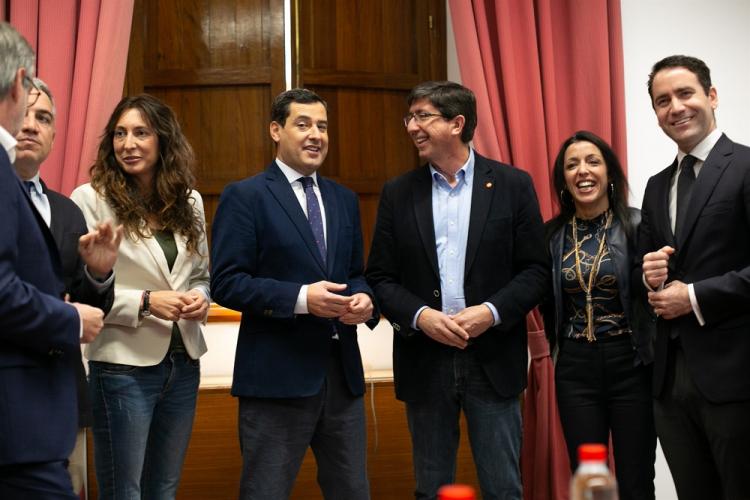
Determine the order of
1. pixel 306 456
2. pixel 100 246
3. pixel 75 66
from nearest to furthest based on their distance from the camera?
pixel 100 246 → pixel 75 66 → pixel 306 456

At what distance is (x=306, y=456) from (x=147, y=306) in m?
1.17

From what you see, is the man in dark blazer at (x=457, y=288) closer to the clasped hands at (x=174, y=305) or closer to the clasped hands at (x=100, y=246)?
the clasped hands at (x=174, y=305)

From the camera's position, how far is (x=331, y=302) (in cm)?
239

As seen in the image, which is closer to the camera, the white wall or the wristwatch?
the wristwatch

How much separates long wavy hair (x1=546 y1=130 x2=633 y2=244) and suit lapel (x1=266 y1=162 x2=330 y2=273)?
854 millimetres

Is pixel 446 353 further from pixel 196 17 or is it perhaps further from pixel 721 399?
pixel 196 17

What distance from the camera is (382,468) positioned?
11.1 ft

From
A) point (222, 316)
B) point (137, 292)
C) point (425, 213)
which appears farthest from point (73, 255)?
point (222, 316)

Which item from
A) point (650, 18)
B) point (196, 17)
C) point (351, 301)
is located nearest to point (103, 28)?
point (196, 17)

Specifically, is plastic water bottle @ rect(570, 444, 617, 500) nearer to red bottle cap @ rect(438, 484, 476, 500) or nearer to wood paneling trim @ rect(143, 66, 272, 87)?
red bottle cap @ rect(438, 484, 476, 500)

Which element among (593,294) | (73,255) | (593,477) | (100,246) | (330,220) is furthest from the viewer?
(593,294)

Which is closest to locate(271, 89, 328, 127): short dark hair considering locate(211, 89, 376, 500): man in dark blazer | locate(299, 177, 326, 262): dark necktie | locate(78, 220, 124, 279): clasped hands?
locate(211, 89, 376, 500): man in dark blazer

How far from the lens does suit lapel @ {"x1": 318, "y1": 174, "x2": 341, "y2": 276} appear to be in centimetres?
259

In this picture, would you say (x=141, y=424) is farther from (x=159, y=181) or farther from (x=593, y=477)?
(x=593, y=477)
